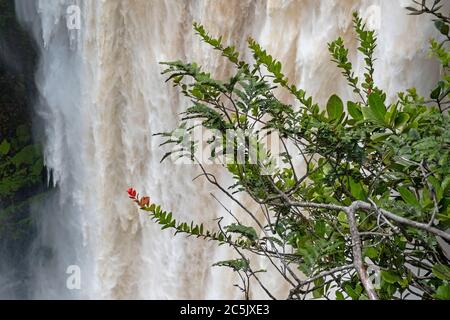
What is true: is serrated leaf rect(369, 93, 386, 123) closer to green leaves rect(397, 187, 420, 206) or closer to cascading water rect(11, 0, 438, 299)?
green leaves rect(397, 187, 420, 206)

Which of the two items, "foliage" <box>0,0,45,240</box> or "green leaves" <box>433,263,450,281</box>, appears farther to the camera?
"foliage" <box>0,0,45,240</box>

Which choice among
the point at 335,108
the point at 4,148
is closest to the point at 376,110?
the point at 335,108

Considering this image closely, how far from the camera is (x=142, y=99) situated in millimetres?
5148

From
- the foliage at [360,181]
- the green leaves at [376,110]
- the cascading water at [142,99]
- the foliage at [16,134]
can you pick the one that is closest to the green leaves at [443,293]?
the foliage at [360,181]

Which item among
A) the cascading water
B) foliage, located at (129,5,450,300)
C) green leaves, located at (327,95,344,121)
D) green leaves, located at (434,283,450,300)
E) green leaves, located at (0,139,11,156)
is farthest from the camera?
green leaves, located at (0,139,11,156)

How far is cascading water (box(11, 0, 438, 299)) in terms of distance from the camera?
3109mm

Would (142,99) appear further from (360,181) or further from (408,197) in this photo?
(408,197)

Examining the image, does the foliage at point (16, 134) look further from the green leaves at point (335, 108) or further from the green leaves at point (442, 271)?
the green leaves at point (442, 271)

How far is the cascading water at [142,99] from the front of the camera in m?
3.11

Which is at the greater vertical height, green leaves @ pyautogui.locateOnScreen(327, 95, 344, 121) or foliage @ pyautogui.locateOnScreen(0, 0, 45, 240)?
foliage @ pyautogui.locateOnScreen(0, 0, 45, 240)

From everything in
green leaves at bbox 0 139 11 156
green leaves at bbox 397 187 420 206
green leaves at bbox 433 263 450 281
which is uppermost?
green leaves at bbox 0 139 11 156

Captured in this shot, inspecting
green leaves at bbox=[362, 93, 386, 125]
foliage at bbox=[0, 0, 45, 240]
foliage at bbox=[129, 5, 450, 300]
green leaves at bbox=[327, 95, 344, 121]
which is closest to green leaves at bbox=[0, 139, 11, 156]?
foliage at bbox=[0, 0, 45, 240]

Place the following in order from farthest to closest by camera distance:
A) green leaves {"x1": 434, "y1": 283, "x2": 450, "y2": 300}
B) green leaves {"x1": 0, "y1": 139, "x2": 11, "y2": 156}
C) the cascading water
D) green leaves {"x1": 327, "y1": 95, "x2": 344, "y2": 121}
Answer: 1. green leaves {"x1": 0, "y1": 139, "x2": 11, "y2": 156}
2. the cascading water
3. green leaves {"x1": 327, "y1": 95, "x2": 344, "y2": 121}
4. green leaves {"x1": 434, "y1": 283, "x2": 450, "y2": 300}
